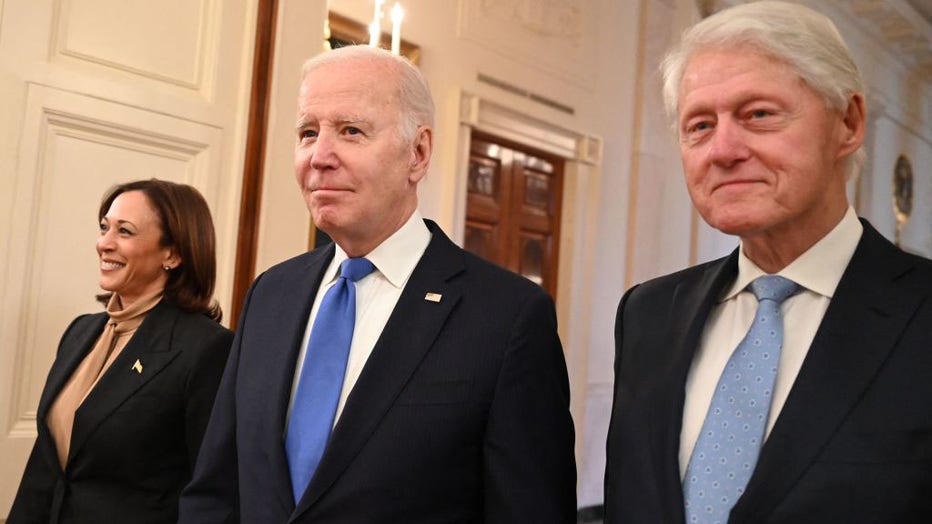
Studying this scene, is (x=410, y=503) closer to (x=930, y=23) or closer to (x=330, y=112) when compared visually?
(x=330, y=112)

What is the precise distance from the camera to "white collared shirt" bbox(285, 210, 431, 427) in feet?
5.45

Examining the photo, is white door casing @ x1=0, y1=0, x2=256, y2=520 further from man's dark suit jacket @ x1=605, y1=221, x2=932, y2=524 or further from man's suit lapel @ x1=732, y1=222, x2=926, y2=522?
man's suit lapel @ x1=732, y1=222, x2=926, y2=522

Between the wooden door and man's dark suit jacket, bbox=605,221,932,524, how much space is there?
4.19 metres

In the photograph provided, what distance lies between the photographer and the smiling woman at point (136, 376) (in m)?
2.19

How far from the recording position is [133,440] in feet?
7.16

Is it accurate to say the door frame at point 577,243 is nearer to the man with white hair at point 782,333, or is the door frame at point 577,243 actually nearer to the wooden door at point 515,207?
the wooden door at point 515,207

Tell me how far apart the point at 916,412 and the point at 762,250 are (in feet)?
1.14

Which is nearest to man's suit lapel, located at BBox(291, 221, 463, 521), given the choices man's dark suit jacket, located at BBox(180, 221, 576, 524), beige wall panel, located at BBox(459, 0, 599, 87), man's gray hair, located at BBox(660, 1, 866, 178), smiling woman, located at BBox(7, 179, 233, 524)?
man's dark suit jacket, located at BBox(180, 221, 576, 524)

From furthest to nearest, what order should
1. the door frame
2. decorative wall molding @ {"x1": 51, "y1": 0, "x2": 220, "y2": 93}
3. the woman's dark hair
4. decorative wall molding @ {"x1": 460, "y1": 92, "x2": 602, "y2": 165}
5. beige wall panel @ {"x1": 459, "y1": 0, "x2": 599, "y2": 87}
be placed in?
the door frame
beige wall panel @ {"x1": 459, "y1": 0, "x2": 599, "y2": 87}
decorative wall molding @ {"x1": 460, "y1": 92, "x2": 602, "y2": 165}
decorative wall molding @ {"x1": 51, "y1": 0, "x2": 220, "y2": 93}
the woman's dark hair

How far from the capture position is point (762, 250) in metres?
1.42

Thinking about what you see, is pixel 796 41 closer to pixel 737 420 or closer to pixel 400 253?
pixel 737 420

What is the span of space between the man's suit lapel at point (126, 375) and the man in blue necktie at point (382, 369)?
548 mm

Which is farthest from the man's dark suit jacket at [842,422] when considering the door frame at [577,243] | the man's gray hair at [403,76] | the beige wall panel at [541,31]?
the door frame at [577,243]

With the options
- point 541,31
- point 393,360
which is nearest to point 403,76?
point 393,360
